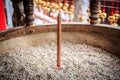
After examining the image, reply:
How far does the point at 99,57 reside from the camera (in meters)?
1.49

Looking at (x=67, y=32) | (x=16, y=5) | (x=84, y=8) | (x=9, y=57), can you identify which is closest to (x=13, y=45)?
(x=9, y=57)

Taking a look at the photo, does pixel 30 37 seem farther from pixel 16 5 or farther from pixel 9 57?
pixel 16 5

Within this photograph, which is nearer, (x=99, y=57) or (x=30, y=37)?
(x=99, y=57)

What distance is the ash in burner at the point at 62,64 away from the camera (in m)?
1.22

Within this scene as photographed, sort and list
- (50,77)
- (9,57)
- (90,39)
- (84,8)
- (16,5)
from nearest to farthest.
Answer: (50,77) → (9,57) → (90,39) → (16,5) → (84,8)

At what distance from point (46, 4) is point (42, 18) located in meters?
0.49

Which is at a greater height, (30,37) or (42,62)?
(30,37)

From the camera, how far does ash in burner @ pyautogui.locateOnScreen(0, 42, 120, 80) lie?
1.22m

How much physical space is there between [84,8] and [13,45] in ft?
8.07

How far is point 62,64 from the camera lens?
138cm

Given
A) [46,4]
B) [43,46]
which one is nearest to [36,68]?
[43,46]

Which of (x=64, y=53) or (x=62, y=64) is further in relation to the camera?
(x=64, y=53)

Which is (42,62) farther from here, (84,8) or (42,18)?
(42,18)

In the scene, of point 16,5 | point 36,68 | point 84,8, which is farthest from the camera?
point 84,8
